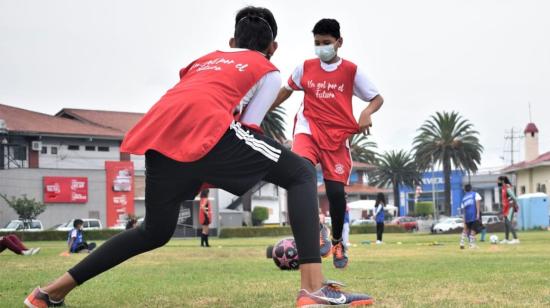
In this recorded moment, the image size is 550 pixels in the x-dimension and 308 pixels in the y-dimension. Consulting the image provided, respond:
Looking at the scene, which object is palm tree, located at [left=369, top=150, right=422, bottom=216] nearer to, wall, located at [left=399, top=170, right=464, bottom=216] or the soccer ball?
wall, located at [left=399, top=170, right=464, bottom=216]

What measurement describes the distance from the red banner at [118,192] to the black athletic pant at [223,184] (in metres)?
65.4

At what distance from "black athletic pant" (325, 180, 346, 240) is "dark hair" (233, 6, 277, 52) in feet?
12.9

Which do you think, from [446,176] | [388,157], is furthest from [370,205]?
[388,157]

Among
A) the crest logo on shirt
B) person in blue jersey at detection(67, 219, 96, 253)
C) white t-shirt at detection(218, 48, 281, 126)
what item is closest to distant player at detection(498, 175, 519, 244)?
person in blue jersey at detection(67, 219, 96, 253)

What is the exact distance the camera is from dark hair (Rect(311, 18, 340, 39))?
8594 mm

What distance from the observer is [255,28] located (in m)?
4.89

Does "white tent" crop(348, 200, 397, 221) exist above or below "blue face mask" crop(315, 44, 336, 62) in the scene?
below

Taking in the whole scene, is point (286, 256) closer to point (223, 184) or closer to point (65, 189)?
point (223, 184)

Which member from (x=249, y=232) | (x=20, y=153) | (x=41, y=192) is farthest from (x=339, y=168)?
(x=20, y=153)

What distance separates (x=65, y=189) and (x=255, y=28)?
64565 mm

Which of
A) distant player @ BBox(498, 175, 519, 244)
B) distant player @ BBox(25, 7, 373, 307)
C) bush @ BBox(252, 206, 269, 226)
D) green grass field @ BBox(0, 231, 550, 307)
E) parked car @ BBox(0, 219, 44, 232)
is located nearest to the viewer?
distant player @ BBox(25, 7, 373, 307)

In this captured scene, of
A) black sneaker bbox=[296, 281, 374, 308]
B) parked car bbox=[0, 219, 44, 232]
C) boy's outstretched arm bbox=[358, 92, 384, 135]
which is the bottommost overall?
parked car bbox=[0, 219, 44, 232]

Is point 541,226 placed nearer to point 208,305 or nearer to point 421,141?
point 421,141

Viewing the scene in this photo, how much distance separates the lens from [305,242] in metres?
4.79
